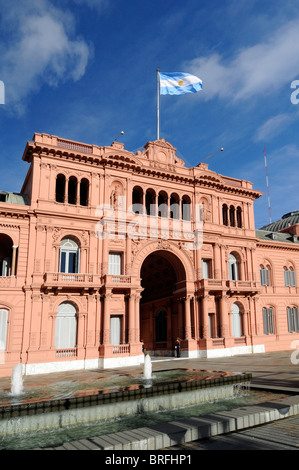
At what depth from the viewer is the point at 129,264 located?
99.1 ft

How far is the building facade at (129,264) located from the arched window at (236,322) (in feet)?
0.44

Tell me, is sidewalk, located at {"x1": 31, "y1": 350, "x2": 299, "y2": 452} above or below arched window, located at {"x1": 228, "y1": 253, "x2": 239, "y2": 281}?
below

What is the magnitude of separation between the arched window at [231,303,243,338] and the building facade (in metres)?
0.13

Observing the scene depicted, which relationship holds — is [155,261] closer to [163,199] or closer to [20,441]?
[163,199]

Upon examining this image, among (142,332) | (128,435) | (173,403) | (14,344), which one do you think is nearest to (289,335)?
(142,332)

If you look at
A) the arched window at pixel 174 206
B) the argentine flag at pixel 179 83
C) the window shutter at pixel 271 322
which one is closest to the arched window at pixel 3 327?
the arched window at pixel 174 206

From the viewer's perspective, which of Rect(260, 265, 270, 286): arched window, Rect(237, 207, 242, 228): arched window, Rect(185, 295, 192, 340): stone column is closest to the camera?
Rect(185, 295, 192, 340): stone column

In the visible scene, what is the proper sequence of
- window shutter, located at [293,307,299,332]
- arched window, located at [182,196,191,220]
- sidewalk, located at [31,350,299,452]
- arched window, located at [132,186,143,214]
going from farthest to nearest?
window shutter, located at [293,307,299,332]
arched window, located at [182,196,191,220]
arched window, located at [132,186,143,214]
sidewalk, located at [31,350,299,452]

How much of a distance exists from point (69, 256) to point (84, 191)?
21.8 feet

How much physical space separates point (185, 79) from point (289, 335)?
29474 mm

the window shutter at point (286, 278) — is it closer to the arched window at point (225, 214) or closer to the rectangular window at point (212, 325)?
the arched window at point (225, 214)

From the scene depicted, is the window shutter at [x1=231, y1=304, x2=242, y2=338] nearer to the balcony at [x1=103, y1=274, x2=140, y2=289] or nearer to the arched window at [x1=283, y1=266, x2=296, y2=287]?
the arched window at [x1=283, y1=266, x2=296, y2=287]

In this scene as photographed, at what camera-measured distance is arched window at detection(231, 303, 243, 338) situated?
34.8m

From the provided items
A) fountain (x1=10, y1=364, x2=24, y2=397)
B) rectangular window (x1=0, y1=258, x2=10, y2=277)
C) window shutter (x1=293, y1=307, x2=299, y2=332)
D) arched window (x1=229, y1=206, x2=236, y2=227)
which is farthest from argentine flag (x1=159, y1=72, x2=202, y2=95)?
fountain (x1=10, y1=364, x2=24, y2=397)
